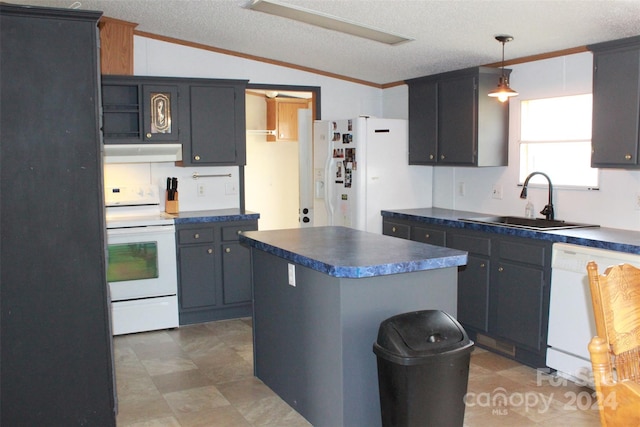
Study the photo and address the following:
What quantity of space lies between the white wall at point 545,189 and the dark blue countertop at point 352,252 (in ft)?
5.53

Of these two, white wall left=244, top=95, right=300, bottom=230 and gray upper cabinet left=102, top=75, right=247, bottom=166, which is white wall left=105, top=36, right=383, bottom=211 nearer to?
gray upper cabinet left=102, top=75, right=247, bottom=166

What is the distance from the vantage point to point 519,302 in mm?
4258

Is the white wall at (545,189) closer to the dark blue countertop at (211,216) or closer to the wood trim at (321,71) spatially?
the wood trim at (321,71)

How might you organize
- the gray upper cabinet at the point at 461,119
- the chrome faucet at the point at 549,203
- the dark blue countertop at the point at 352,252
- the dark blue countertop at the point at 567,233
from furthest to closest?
the gray upper cabinet at the point at 461,119, the chrome faucet at the point at 549,203, the dark blue countertop at the point at 567,233, the dark blue countertop at the point at 352,252

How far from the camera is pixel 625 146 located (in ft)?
12.7

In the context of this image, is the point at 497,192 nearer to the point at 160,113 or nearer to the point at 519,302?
the point at 519,302

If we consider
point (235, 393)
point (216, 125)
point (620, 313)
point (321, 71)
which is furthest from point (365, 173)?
point (620, 313)

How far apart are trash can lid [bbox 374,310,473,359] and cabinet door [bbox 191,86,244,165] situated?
324 cm

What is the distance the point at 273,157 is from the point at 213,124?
2047 mm

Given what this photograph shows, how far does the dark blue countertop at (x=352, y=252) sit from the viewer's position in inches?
114

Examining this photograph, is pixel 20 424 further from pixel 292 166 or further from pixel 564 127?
pixel 292 166

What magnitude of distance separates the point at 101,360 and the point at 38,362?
266mm

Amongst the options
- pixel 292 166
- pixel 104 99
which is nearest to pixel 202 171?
pixel 104 99

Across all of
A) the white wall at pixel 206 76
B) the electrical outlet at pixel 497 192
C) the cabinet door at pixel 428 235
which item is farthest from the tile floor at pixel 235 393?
the white wall at pixel 206 76
